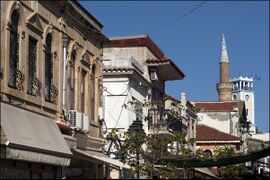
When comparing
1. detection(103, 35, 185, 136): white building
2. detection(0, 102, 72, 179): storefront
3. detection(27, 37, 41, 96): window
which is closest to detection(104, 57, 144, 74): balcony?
detection(103, 35, 185, 136): white building

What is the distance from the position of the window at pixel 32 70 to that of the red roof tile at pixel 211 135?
118 ft

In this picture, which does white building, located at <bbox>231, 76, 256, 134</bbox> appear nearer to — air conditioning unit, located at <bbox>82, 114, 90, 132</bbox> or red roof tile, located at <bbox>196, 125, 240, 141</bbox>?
red roof tile, located at <bbox>196, 125, 240, 141</bbox>

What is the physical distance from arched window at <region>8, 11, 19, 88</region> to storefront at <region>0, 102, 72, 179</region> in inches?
35.3

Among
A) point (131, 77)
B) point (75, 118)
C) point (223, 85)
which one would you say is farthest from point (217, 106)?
point (75, 118)

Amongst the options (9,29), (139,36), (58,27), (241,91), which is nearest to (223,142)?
(139,36)

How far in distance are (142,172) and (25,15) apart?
6.65 m

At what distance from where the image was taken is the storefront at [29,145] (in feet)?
49.6

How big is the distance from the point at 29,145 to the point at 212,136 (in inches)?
1600

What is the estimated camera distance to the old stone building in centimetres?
1662

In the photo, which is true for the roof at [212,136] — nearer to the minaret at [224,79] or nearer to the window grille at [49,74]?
the minaret at [224,79]

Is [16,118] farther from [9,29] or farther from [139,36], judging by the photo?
[139,36]

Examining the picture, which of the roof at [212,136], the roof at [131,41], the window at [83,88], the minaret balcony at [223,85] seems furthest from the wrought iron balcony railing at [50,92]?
the minaret balcony at [223,85]

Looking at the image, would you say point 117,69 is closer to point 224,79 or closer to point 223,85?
point 223,85

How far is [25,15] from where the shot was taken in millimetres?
18531
